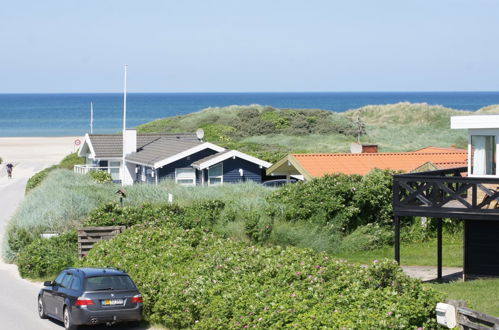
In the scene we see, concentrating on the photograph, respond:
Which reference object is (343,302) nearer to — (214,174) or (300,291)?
(300,291)

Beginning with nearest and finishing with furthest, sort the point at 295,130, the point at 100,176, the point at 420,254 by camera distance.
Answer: the point at 420,254 < the point at 100,176 < the point at 295,130

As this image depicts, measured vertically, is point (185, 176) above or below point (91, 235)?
above

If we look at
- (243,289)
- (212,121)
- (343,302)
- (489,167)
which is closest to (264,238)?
(489,167)

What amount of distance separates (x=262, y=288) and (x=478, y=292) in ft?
18.7

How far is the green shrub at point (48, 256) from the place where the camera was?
2730 cm

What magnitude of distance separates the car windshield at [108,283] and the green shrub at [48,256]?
8260 mm

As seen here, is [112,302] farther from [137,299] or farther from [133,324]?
[133,324]

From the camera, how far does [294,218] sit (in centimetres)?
3019

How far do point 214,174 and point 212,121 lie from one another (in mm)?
57814

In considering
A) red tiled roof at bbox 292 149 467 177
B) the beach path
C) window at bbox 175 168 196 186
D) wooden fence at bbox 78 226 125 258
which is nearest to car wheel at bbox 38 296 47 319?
the beach path

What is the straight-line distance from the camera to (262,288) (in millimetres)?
16344

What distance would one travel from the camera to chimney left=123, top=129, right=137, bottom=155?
48750mm

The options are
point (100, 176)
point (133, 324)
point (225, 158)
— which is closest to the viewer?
point (133, 324)

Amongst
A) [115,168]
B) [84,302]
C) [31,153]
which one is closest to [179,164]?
[115,168]
